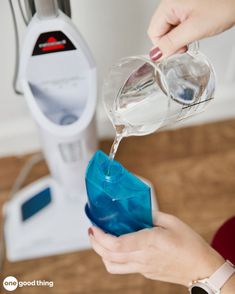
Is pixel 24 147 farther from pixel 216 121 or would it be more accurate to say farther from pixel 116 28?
pixel 216 121

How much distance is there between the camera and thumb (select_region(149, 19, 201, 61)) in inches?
23.0

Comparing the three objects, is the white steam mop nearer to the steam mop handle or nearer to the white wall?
the steam mop handle

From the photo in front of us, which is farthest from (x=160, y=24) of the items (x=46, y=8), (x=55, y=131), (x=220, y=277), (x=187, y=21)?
(x=220, y=277)

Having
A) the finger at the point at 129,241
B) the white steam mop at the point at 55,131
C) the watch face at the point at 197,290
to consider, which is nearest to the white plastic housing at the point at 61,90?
the white steam mop at the point at 55,131

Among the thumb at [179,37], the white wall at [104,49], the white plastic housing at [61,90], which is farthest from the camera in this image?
the white wall at [104,49]

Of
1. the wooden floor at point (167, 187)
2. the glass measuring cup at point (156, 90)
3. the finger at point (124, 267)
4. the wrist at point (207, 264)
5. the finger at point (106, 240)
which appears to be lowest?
the wooden floor at point (167, 187)

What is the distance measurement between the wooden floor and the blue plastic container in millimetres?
392

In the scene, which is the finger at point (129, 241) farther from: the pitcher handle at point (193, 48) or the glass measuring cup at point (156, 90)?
the pitcher handle at point (193, 48)

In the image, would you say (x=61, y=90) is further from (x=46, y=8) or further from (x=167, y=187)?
(x=167, y=187)

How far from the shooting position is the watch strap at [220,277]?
64 centimetres

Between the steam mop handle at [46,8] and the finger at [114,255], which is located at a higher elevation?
the steam mop handle at [46,8]

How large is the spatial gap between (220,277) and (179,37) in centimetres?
37

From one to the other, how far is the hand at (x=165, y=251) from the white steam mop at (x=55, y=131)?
0.26 metres

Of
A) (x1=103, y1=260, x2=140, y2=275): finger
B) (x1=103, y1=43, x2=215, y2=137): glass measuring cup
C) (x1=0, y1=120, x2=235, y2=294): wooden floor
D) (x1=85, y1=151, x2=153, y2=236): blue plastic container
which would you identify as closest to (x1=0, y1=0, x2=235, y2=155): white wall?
(x1=0, y1=120, x2=235, y2=294): wooden floor
